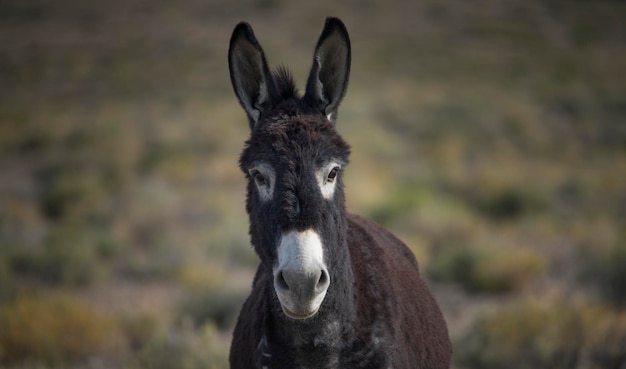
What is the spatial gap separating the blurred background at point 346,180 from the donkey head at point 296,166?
364cm

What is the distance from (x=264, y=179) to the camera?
11.3 feet

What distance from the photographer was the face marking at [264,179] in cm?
339

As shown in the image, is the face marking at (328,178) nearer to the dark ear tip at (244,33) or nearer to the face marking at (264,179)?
the face marking at (264,179)

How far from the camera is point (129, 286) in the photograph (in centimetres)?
1258

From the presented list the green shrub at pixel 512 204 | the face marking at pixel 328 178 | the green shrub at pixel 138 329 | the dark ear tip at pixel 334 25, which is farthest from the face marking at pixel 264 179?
the green shrub at pixel 512 204

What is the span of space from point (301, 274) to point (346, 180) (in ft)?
55.0

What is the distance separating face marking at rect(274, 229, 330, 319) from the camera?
2.97 m

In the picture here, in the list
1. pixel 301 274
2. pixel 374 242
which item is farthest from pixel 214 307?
pixel 301 274

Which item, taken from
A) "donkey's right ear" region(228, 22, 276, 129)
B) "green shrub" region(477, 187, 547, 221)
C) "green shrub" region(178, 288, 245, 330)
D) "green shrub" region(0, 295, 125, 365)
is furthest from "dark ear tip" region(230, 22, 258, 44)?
"green shrub" region(477, 187, 547, 221)

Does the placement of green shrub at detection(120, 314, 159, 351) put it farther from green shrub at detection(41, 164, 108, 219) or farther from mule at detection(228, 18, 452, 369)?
green shrub at detection(41, 164, 108, 219)

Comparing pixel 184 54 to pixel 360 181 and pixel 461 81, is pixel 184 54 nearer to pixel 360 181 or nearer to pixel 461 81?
pixel 461 81

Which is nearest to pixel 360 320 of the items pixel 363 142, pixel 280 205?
pixel 280 205

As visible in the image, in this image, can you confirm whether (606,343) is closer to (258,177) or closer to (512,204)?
(258,177)

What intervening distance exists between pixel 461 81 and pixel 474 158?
15287 millimetres
